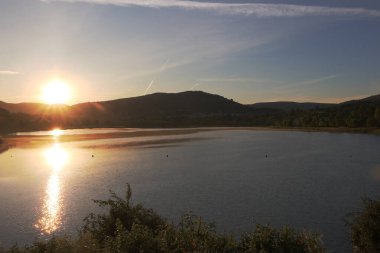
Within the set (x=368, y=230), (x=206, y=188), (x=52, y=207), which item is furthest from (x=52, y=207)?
(x=368, y=230)

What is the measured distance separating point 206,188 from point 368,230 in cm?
2755

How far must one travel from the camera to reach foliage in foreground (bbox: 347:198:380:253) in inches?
915

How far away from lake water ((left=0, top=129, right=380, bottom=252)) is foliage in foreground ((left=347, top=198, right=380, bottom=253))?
2764mm

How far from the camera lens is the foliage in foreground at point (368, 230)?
23234mm

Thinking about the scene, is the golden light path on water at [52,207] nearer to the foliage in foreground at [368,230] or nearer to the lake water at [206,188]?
the lake water at [206,188]

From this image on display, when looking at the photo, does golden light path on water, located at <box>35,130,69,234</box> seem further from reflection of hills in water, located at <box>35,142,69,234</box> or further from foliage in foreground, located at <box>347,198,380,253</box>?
foliage in foreground, located at <box>347,198,380,253</box>

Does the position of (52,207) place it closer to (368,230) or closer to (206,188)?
(206,188)

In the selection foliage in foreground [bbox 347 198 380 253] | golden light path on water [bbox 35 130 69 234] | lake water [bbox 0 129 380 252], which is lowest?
golden light path on water [bbox 35 130 69 234]

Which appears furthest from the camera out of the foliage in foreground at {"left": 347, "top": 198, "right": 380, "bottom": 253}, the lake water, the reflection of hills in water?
the reflection of hills in water

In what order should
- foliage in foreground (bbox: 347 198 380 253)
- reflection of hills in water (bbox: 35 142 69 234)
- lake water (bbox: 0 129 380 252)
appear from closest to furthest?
foliage in foreground (bbox: 347 198 380 253) → lake water (bbox: 0 129 380 252) → reflection of hills in water (bbox: 35 142 69 234)

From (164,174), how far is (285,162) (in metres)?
25.0

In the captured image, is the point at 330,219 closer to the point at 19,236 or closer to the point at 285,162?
the point at 19,236

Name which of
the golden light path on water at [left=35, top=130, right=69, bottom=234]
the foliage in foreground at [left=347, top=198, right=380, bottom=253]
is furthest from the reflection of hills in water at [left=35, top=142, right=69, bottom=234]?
the foliage in foreground at [left=347, top=198, right=380, bottom=253]

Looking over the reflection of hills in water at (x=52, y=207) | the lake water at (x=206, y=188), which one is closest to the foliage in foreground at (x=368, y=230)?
the lake water at (x=206, y=188)
